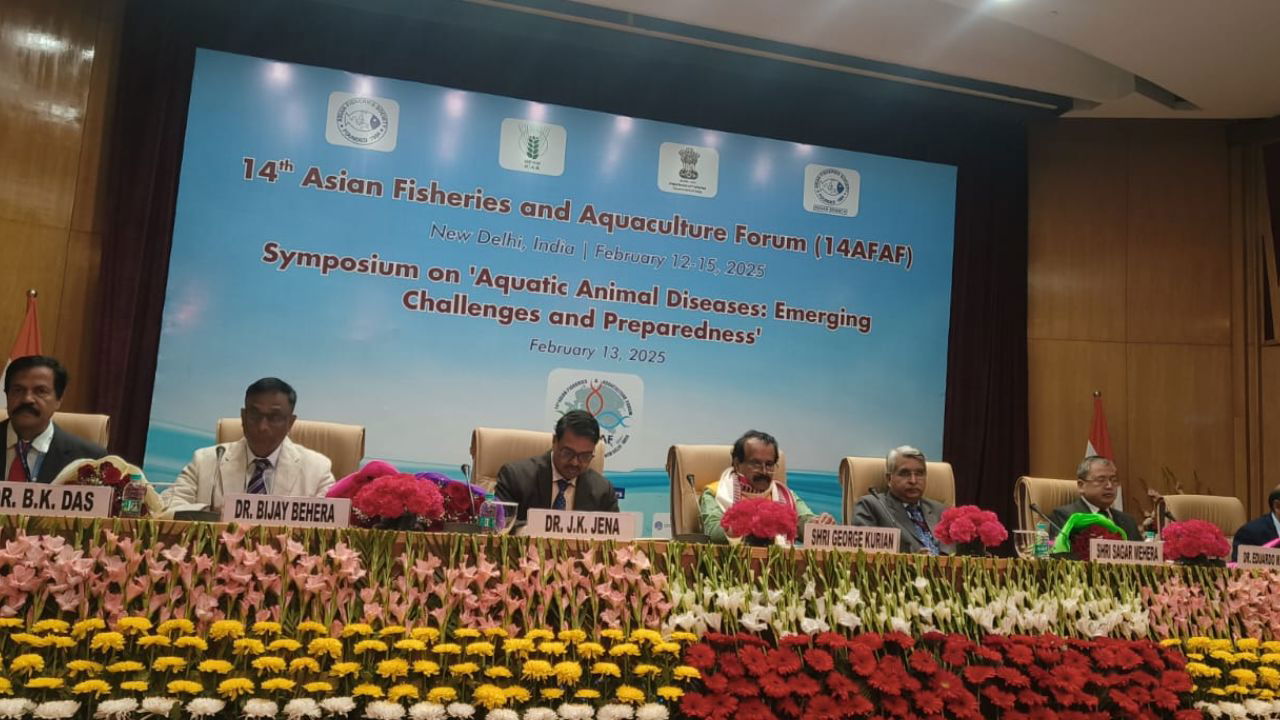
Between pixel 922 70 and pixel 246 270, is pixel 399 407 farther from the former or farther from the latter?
pixel 922 70

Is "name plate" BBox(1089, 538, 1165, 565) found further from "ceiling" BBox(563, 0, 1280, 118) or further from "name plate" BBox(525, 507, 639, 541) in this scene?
"ceiling" BBox(563, 0, 1280, 118)

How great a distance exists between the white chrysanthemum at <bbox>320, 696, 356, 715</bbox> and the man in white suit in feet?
5.32

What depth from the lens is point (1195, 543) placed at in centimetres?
280

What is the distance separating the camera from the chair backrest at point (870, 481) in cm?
412

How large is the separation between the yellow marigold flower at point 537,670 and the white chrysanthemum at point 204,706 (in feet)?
1.64

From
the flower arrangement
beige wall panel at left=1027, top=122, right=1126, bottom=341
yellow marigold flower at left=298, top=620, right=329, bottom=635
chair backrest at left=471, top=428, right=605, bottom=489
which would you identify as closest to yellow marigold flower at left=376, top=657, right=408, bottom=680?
yellow marigold flower at left=298, top=620, right=329, bottom=635

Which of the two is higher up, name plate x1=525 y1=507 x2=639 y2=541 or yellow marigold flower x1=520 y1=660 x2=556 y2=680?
name plate x1=525 y1=507 x2=639 y2=541

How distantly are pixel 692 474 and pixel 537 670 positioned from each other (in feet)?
7.25

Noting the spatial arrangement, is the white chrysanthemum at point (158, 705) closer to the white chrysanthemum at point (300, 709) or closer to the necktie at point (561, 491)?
the white chrysanthemum at point (300, 709)

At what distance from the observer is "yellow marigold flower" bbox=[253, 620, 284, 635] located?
1.79 metres

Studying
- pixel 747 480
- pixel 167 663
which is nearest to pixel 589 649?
pixel 167 663

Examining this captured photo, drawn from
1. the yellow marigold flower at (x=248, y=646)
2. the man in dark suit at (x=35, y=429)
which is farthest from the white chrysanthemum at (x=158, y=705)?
the man in dark suit at (x=35, y=429)

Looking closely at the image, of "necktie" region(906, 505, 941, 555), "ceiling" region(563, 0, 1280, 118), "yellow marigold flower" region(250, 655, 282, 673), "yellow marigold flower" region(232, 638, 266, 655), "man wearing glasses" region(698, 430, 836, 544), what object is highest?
"ceiling" region(563, 0, 1280, 118)

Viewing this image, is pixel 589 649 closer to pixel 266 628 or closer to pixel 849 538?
pixel 266 628
